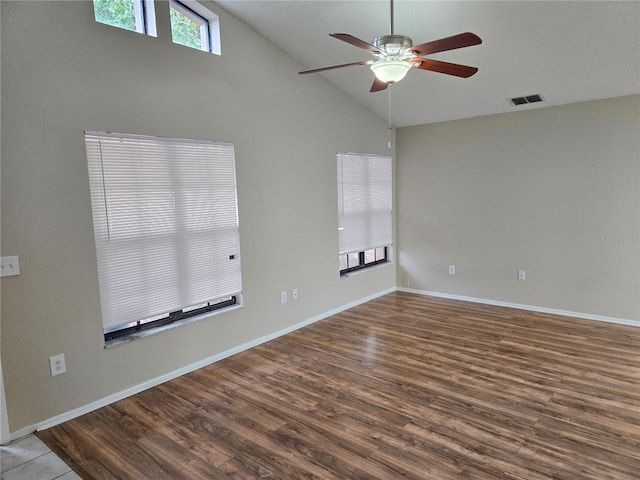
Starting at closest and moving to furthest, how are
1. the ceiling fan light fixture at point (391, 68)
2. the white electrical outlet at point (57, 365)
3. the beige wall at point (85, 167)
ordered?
the ceiling fan light fixture at point (391, 68) < the beige wall at point (85, 167) < the white electrical outlet at point (57, 365)

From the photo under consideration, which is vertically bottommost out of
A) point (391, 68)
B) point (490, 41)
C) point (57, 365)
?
point (57, 365)

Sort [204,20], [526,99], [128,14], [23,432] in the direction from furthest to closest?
[526,99] → [204,20] → [128,14] → [23,432]

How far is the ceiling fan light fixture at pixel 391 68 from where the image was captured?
229 cm

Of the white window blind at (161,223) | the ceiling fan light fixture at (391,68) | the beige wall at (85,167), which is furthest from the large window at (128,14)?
the ceiling fan light fixture at (391,68)

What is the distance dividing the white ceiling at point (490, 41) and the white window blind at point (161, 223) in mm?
1311

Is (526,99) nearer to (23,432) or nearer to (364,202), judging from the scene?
(364,202)

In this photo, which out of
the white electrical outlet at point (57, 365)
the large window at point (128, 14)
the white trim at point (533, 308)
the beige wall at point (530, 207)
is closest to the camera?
the white electrical outlet at point (57, 365)

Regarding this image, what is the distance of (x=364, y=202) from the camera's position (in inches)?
205

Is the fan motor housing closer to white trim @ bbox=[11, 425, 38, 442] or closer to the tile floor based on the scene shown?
the tile floor

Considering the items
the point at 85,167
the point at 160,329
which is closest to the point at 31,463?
the point at 160,329

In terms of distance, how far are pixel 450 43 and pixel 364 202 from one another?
3185 millimetres

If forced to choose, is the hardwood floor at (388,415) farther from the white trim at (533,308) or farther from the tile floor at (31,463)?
the white trim at (533,308)

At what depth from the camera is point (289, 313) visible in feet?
13.9

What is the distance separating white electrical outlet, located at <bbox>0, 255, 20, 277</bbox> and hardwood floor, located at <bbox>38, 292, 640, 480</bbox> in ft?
3.48
